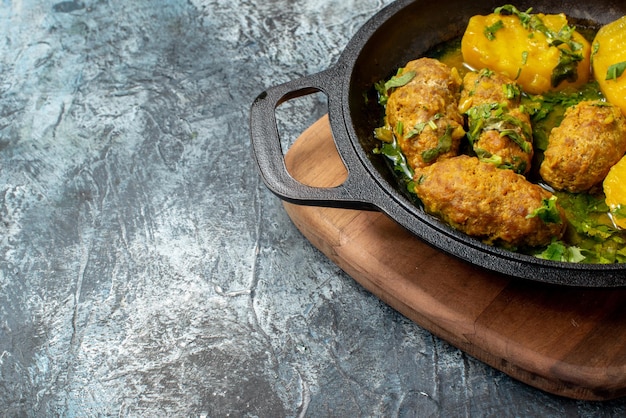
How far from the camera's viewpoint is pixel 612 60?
2879 mm

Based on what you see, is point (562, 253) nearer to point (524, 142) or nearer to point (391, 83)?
point (524, 142)

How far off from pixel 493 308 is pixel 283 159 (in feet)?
3.06

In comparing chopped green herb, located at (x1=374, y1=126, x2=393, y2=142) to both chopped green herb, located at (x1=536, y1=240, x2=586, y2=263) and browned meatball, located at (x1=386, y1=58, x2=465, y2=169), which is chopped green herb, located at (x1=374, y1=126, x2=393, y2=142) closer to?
browned meatball, located at (x1=386, y1=58, x2=465, y2=169)

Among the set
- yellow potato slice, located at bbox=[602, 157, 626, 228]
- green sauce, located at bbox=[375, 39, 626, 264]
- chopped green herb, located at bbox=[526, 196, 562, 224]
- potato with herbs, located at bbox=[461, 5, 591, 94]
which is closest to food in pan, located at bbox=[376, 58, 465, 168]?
green sauce, located at bbox=[375, 39, 626, 264]

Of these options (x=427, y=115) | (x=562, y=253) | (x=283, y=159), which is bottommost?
(x=562, y=253)

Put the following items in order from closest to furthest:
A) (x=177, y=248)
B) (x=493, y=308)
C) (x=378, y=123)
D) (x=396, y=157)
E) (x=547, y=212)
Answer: (x=547, y=212) < (x=493, y=308) < (x=396, y=157) < (x=378, y=123) < (x=177, y=248)

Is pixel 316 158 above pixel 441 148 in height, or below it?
below

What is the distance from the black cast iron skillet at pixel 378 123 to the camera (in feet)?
7.11

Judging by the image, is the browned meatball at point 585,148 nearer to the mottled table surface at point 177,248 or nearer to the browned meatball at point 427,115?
the browned meatball at point 427,115

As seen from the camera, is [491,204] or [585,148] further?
[585,148]

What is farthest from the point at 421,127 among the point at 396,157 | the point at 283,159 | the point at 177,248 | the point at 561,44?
the point at 177,248

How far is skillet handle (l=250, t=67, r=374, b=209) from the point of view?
2.39 m

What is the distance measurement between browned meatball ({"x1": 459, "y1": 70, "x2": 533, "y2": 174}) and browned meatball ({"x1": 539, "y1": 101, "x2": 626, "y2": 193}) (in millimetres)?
100

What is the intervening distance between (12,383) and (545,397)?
2012 millimetres
